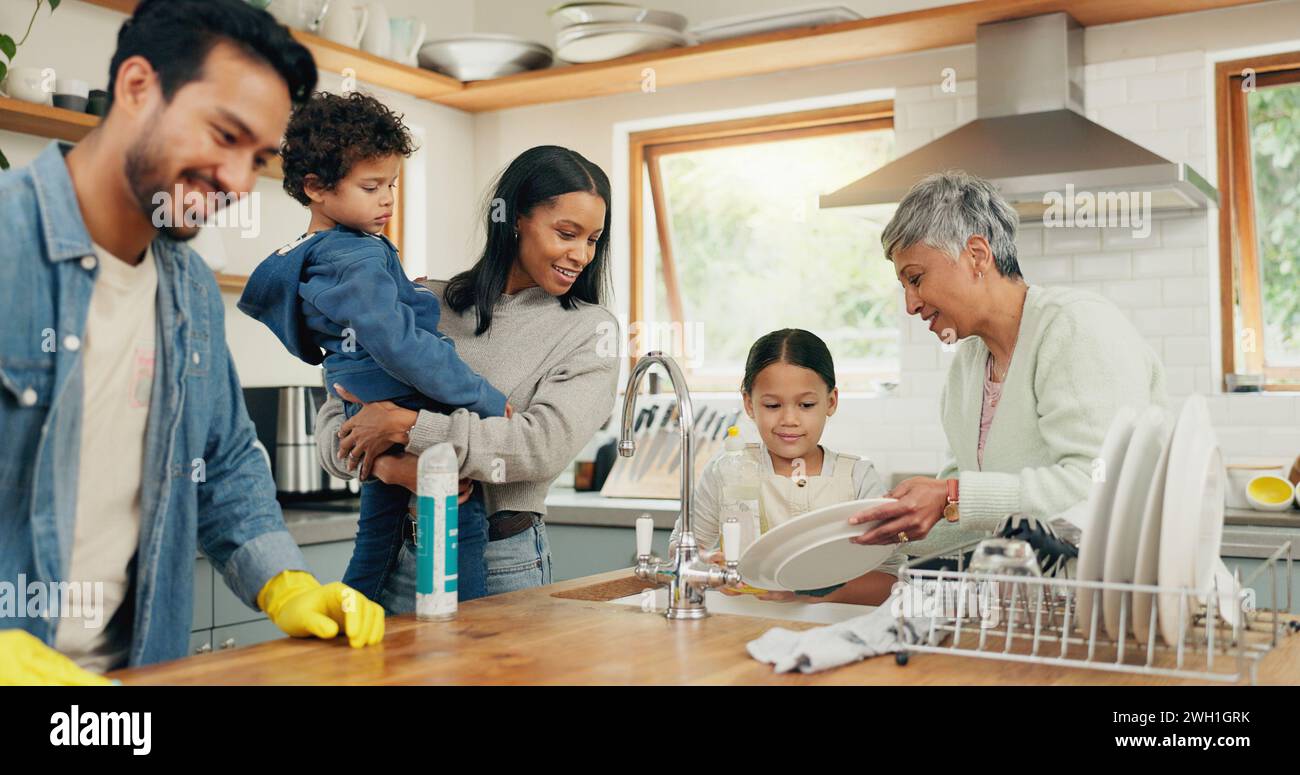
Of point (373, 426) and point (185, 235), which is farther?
point (373, 426)

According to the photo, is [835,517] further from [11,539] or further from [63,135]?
[63,135]

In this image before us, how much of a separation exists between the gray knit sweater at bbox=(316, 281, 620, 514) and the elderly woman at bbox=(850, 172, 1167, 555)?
0.51 meters

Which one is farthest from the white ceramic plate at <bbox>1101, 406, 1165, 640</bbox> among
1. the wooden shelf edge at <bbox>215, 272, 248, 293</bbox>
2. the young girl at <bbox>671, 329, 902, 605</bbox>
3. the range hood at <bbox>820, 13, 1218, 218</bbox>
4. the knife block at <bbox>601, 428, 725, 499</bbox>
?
the wooden shelf edge at <bbox>215, 272, 248, 293</bbox>

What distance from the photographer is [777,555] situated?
1691 mm

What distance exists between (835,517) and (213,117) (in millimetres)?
938

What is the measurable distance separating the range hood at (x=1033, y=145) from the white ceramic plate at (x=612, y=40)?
897 millimetres

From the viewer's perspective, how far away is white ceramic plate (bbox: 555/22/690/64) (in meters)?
3.87

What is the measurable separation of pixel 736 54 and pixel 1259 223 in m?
1.68

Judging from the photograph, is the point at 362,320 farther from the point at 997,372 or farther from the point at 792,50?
the point at 792,50

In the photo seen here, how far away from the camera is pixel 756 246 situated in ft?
14.4

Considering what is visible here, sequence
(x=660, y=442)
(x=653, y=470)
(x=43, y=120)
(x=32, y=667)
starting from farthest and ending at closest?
(x=660, y=442) < (x=653, y=470) < (x=43, y=120) < (x=32, y=667)

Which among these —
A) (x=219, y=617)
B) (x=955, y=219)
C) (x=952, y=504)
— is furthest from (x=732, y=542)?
(x=219, y=617)
